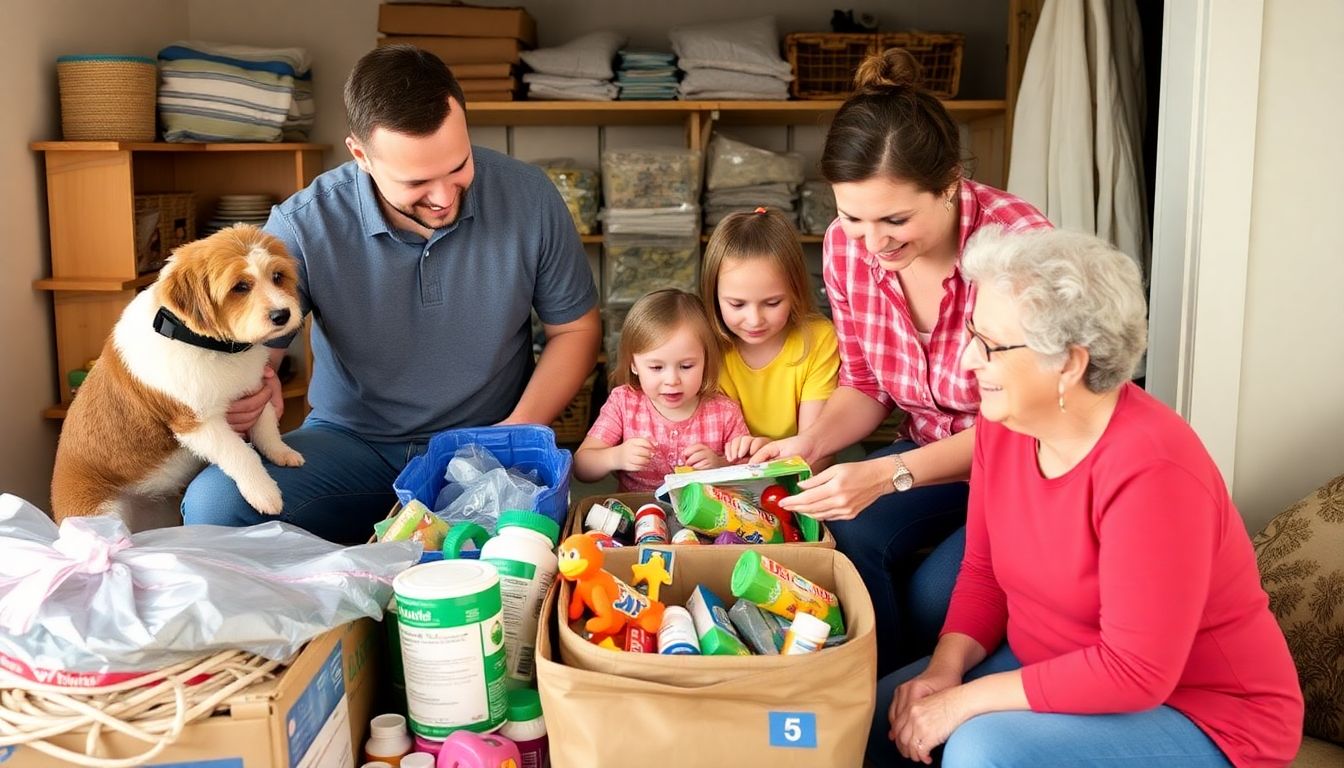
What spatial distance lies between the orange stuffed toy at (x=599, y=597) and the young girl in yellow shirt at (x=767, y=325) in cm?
70

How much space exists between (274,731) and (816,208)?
2971 mm

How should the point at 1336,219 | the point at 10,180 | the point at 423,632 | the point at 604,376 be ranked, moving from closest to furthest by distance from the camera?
1. the point at 423,632
2. the point at 1336,219
3. the point at 10,180
4. the point at 604,376

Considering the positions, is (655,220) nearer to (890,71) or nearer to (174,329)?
(890,71)

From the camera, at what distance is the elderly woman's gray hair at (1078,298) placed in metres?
1.38

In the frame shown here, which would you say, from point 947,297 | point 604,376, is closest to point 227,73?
point 604,376

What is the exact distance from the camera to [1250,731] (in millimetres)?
1415

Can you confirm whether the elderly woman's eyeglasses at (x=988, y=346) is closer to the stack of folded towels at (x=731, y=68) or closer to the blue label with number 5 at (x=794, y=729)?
the blue label with number 5 at (x=794, y=729)

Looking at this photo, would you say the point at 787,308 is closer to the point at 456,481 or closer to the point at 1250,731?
the point at 456,481

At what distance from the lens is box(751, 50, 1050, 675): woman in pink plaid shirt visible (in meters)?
1.89

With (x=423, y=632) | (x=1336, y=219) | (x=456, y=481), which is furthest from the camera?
(x=1336, y=219)

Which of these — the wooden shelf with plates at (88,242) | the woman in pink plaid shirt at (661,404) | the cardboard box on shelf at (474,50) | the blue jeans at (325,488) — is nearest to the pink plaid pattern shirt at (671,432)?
the woman in pink plaid shirt at (661,404)

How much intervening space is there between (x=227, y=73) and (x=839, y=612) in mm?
2848

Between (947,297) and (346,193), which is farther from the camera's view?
(346,193)

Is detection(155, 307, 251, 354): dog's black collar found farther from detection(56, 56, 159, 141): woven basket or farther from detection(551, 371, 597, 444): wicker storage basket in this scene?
detection(551, 371, 597, 444): wicker storage basket
